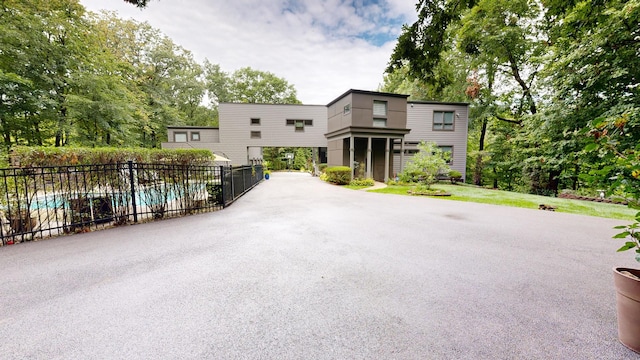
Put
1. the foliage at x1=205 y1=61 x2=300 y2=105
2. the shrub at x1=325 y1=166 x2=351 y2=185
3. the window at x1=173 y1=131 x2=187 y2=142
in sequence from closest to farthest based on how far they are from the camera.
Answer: the shrub at x1=325 y1=166 x2=351 y2=185 < the window at x1=173 y1=131 x2=187 y2=142 < the foliage at x1=205 y1=61 x2=300 y2=105

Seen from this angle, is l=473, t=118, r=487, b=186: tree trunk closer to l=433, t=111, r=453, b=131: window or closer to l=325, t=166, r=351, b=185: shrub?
l=433, t=111, r=453, b=131: window

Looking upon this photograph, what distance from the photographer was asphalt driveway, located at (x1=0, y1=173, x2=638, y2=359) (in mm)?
2008

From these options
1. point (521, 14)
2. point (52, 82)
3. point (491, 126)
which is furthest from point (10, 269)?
point (491, 126)

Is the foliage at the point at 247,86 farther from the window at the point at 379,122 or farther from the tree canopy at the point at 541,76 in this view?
the tree canopy at the point at 541,76

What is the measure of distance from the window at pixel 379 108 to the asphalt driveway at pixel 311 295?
12077 mm

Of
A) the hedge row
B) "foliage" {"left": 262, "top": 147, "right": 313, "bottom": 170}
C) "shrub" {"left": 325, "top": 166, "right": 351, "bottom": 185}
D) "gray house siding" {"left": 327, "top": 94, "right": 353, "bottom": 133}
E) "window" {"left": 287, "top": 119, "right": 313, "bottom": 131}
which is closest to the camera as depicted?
the hedge row

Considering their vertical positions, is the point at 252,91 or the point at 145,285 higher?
the point at 252,91

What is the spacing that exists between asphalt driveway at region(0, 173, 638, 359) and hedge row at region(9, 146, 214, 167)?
4.19 meters

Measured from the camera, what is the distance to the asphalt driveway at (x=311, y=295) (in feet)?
6.59

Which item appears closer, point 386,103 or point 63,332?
point 63,332

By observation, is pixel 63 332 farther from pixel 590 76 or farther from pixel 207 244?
pixel 590 76

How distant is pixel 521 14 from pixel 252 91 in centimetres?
2996

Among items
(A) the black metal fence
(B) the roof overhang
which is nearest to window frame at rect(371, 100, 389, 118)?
(B) the roof overhang

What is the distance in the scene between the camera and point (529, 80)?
1596 centimetres
